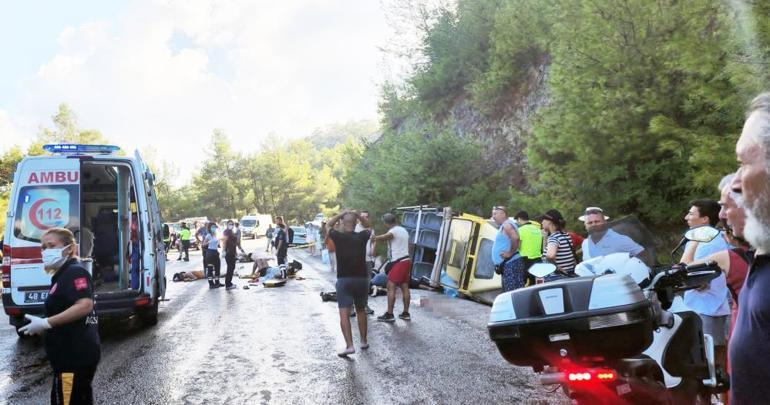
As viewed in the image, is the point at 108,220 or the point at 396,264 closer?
the point at 396,264

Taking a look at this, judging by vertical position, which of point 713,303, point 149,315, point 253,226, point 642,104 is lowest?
point 253,226

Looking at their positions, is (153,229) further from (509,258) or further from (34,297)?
(509,258)

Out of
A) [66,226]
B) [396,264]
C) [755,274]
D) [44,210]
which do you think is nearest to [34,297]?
[66,226]

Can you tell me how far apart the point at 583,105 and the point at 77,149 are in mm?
8180

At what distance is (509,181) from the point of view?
18453mm

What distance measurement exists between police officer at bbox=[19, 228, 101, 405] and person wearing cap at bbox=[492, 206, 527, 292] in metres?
6.17

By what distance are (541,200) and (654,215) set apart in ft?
7.21

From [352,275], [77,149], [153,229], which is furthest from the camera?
[153,229]

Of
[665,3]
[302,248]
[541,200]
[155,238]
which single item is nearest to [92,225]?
[155,238]

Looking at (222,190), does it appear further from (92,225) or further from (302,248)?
(92,225)

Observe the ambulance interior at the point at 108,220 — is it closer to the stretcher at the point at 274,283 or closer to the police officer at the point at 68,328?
the stretcher at the point at 274,283

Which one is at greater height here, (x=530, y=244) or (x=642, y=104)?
(x=642, y=104)

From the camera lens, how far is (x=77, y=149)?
27.6ft

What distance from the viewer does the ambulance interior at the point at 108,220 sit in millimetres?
9258
